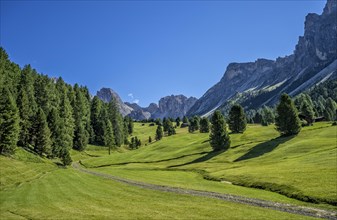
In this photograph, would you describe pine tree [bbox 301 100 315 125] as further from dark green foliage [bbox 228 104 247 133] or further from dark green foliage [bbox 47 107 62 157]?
dark green foliage [bbox 47 107 62 157]

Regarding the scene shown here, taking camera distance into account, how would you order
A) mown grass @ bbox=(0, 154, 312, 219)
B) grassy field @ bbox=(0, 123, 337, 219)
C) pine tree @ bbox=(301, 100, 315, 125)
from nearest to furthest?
1. mown grass @ bbox=(0, 154, 312, 219)
2. grassy field @ bbox=(0, 123, 337, 219)
3. pine tree @ bbox=(301, 100, 315, 125)

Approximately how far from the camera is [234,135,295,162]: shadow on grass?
83.7 metres

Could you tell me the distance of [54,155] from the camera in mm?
100125

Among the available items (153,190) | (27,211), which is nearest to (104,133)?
(153,190)

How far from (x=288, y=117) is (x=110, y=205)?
74417mm

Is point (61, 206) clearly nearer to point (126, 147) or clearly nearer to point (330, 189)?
point (330, 189)

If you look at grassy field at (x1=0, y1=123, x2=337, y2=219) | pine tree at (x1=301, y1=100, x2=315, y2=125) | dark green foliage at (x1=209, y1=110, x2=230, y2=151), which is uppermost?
pine tree at (x1=301, y1=100, x2=315, y2=125)

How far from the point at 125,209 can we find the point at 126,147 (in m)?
134

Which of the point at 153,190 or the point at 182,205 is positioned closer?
the point at 182,205

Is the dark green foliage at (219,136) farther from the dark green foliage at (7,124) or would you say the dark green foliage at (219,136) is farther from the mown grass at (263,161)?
the dark green foliage at (7,124)

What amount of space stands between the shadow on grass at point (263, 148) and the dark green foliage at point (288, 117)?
3.20m

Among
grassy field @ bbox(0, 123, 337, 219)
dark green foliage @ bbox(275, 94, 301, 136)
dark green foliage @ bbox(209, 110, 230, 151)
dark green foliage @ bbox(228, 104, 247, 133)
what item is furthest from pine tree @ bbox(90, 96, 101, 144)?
dark green foliage @ bbox(275, 94, 301, 136)

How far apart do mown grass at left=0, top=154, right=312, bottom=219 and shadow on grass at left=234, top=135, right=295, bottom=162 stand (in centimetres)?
4327

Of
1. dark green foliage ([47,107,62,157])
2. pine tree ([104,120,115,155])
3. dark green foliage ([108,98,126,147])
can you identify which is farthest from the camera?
dark green foliage ([108,98,126,147])
